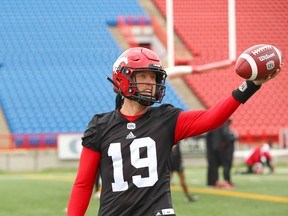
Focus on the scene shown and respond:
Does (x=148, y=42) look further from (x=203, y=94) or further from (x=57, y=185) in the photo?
(x=57, y=185)

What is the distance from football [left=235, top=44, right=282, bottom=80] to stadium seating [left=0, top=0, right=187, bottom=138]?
16.7m

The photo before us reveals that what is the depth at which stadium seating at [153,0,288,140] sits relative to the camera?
17984 mm

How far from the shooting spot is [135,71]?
3885mm

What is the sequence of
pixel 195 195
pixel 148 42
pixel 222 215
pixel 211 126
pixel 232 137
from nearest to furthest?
1. pixel 211 126
2. pixel 222 215
3. pixel 195 195
4. pixel 232 137
5. pixel 148 42

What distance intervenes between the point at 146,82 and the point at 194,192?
9159mm

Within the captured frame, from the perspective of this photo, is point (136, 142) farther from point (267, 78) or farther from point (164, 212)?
point (267, 78)

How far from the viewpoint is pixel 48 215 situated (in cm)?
916

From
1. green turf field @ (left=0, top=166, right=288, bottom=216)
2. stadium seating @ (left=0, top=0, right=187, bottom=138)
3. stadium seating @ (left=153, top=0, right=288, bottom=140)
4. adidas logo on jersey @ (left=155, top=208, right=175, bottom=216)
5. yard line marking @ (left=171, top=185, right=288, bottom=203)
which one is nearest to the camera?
adidas logo on jersey @ (left=155, top=208, right=175, bottom=216)

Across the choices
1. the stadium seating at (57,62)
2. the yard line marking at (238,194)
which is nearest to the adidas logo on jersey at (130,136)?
the yard line marking at (238,194)

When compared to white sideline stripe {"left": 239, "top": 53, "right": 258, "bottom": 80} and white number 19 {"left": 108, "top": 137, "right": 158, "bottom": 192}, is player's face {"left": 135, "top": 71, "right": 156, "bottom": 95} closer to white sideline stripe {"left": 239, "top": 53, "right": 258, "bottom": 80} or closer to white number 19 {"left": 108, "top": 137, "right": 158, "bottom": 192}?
white number 19 {"left": 108, "top": 137, "right": 158, "bottom": 192}

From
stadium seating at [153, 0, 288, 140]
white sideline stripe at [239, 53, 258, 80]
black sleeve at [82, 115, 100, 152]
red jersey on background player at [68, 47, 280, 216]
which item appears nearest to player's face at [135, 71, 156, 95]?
red jersey on background player at [68, 47, 280, 216]

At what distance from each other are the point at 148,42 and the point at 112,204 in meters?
22.6

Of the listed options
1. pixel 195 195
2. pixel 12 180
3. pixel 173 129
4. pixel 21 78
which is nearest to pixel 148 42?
pixel 21 78

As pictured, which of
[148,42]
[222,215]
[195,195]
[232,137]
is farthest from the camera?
[148,42]
